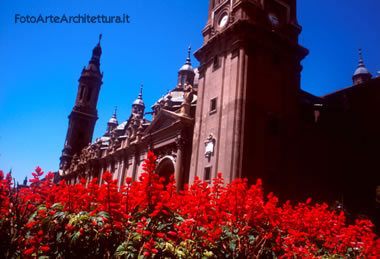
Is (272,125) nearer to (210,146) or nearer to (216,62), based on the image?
(210,146)

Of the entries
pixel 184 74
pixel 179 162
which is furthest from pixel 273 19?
pixel 184 74

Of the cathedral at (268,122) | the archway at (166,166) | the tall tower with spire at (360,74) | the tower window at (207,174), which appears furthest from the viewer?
the tall tower with spire at (360,74)

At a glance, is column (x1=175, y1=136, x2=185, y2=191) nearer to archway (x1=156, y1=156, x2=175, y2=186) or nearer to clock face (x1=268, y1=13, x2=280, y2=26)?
archway (x1=156, y1=156, x2=175, y2=186)

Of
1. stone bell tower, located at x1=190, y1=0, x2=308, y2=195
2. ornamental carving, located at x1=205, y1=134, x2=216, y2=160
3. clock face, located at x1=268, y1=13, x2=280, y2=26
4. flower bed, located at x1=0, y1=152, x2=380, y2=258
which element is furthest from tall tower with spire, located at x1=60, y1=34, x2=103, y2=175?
flower bed, located at x1=0, y1=152, x2=380, y2=258

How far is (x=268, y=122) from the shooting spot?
19.0 metres

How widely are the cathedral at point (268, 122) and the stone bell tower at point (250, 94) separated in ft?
0.22

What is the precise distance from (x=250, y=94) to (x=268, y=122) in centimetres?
238

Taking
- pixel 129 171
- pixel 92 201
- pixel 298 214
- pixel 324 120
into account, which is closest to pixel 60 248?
pixel 92 201

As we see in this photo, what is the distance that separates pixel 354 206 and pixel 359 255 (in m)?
16.1

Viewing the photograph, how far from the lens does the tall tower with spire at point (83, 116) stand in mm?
66812

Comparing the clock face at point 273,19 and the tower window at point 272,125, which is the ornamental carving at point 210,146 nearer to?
the tower window at point 272,125

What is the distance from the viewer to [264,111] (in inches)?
746

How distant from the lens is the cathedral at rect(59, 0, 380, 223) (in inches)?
711

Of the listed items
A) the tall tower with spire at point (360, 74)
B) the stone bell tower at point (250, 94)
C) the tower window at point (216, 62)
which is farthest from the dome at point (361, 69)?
the tower window at point (216, 62)
